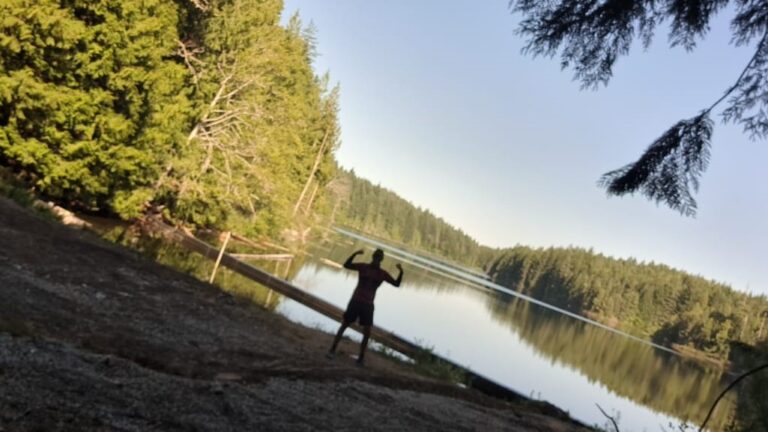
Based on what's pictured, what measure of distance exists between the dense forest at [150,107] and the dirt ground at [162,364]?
7.41 meters

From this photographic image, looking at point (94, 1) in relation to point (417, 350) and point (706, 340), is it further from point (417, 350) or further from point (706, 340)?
point (706, 340)

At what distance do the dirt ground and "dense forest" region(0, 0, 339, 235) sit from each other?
7414 mm

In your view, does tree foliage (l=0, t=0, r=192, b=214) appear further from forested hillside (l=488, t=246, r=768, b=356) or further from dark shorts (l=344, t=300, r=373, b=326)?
forested hillside (l=488, t=246, r=768, b=356)

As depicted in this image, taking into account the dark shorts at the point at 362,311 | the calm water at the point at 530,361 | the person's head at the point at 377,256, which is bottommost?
the calm water at the point at 530,361

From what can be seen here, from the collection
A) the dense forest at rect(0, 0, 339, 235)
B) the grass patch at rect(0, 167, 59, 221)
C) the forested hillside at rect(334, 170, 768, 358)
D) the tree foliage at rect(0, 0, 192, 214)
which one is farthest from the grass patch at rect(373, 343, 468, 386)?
the forested hillside at rect(334, 170, 768, 358)

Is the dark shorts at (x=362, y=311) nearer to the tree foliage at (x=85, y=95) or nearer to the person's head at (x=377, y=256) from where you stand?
the person's head at (x=377, y=256)

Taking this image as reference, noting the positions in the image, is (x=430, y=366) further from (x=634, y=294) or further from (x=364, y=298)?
(x=634, y=294)

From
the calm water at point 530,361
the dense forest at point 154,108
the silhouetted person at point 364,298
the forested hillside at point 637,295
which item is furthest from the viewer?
the forested hillside at point 637,295

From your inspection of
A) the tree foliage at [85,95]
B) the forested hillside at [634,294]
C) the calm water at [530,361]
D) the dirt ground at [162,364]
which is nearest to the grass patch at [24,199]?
the dirt ground at [162,364]

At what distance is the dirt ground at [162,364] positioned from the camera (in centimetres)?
497

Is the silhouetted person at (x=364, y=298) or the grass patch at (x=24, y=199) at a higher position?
the silhouetted person at (x=364, y=298)

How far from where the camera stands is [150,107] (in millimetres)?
23156

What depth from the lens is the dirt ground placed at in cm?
497

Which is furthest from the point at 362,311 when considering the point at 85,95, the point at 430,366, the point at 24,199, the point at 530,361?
the point at 530,361
